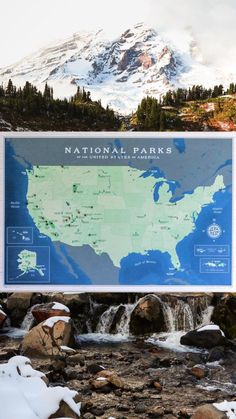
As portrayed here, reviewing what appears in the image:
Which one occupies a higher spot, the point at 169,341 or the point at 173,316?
the point at 173,316

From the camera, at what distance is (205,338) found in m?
3.57

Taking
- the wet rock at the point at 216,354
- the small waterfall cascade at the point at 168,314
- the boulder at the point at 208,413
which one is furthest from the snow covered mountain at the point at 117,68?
the boulder at the point at 208,413

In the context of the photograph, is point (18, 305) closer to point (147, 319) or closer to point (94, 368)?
point (94, 368)

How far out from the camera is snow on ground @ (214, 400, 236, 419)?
3.04 meters

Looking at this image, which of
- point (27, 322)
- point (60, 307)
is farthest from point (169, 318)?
point (27, 322)

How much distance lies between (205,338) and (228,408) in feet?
1.82

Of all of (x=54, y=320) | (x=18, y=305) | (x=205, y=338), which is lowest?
(x=205, y=338)

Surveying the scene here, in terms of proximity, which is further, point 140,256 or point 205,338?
point 205,338

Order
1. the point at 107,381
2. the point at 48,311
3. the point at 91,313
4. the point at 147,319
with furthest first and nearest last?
1. the point at 147,319
2. the point at 91,313
3. the point at 48,311
4. the point at 107,381

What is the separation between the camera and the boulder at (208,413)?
2947mm

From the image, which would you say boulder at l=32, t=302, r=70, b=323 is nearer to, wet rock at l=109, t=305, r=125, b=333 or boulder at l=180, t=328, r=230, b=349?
wet rock at l=109, t=305, r=125, b=333

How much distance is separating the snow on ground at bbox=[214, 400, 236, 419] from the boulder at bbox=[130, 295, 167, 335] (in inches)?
29.9

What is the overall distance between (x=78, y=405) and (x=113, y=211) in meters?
1.19

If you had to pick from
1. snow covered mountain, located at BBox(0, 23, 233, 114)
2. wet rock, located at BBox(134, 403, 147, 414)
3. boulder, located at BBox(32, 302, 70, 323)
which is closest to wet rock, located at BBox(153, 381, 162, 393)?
wet rock, located at BBox(134, 403, 147, 414)
